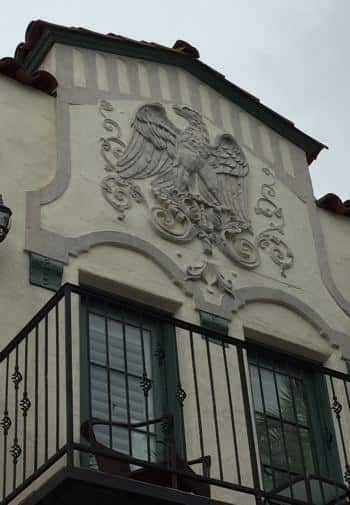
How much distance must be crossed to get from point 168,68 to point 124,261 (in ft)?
9.96

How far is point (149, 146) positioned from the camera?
1259cm

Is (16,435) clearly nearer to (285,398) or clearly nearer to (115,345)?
(115,345)

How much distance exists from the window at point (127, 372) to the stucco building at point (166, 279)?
0.02m

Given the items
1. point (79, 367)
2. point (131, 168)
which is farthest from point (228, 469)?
point (131, 168)

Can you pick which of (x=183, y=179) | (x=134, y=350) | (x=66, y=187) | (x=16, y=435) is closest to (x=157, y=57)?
(x=183, y=179)

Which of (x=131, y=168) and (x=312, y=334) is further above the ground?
(x=131, y=168)

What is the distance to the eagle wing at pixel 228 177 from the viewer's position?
1270cm

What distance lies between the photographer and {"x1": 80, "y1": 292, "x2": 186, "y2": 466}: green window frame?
10.4 metres

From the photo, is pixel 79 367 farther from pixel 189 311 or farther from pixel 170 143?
pixel 170 143

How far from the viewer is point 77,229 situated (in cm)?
1134

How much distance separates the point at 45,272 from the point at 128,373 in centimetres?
113

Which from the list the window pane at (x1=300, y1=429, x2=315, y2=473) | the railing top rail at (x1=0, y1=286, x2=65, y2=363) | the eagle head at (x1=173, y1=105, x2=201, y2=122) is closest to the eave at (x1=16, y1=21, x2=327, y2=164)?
the eagle head at (x1=173, y1=105, x2=201, y2=122)

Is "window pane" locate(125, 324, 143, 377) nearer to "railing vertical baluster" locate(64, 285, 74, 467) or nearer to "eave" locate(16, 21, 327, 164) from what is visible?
"railing vertical baluster" locate(64, 285, 74, 467)

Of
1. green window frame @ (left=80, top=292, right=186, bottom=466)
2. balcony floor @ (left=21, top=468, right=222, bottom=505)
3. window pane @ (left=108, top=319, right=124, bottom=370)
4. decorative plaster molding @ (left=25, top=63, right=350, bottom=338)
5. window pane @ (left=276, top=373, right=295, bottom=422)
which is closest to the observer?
balcony floor @ (left=21, top=468, right=222, bottom=505)
